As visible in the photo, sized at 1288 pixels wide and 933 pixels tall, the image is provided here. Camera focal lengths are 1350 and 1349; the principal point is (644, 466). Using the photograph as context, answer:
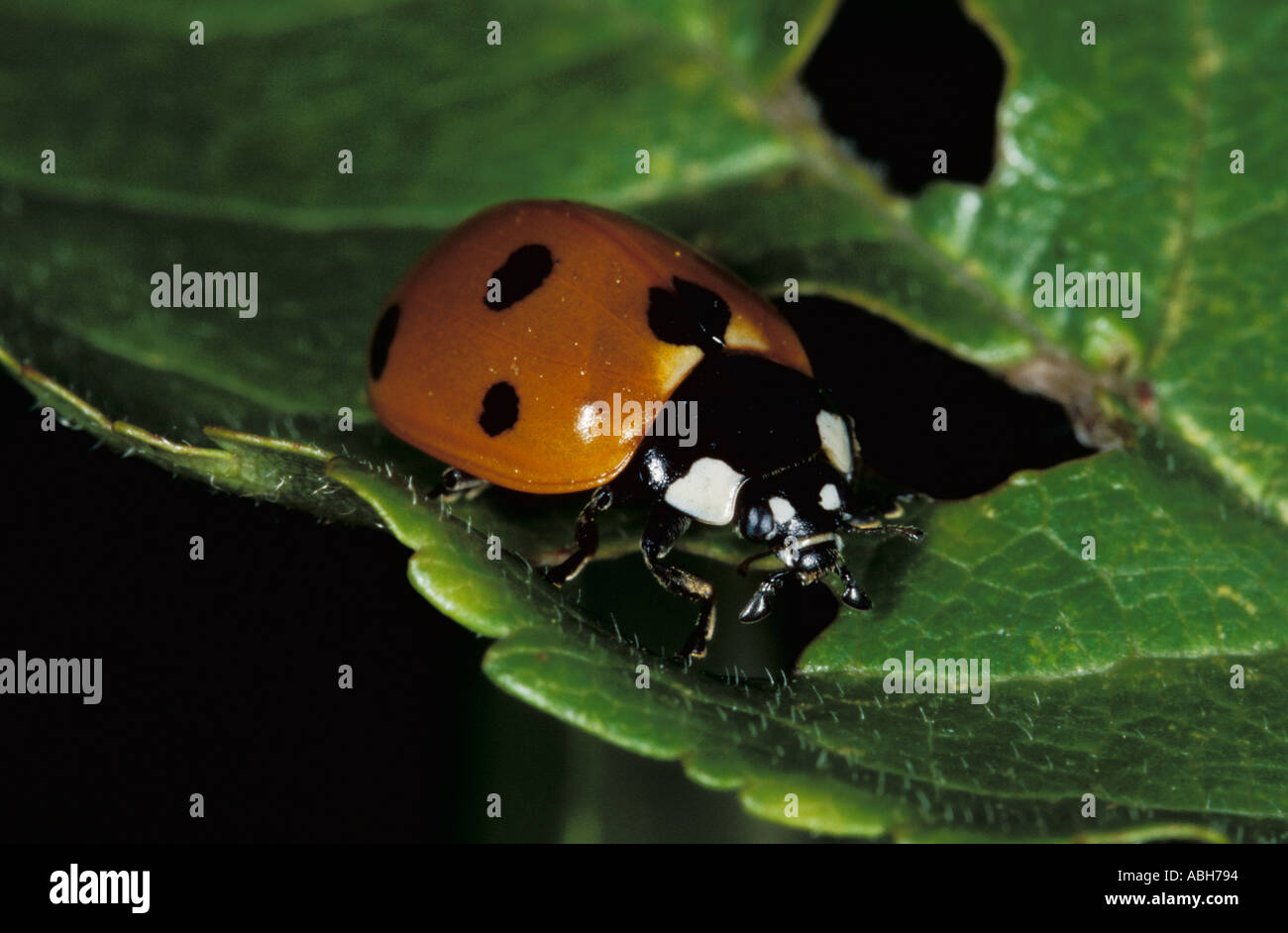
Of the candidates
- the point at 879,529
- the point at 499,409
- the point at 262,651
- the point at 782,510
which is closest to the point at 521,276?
the point at 499,409

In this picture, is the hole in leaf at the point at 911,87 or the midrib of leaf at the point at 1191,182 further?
the hole in leaf at the point at 911,87

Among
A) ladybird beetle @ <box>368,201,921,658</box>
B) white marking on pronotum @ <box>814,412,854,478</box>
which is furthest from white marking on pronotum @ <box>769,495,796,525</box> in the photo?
white marking on pronotum @ <box>814,412,854,478</box>

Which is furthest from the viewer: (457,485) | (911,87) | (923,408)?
(911,87)

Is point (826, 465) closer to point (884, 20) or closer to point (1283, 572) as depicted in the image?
point (1283, 572)

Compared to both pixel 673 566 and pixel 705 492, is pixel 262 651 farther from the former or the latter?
pixel 705 492

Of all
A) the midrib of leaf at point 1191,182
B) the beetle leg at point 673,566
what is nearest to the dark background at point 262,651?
the midrib of leaf at point 1191,182

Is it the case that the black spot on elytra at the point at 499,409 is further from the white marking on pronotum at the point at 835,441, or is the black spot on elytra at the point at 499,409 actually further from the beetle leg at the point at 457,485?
the white marking on pronotum at the point at 835,441
